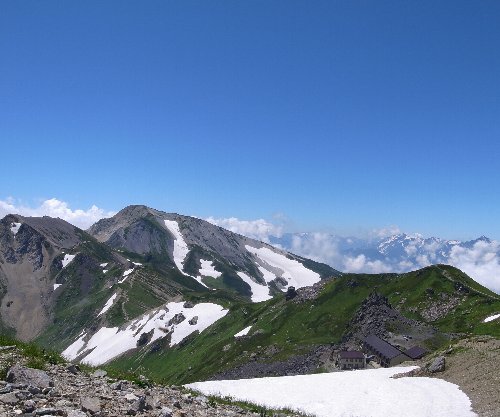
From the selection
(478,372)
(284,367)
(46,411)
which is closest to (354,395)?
(478,372)

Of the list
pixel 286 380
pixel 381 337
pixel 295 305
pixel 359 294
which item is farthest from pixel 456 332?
pixel 286 380

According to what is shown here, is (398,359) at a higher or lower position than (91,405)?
higher

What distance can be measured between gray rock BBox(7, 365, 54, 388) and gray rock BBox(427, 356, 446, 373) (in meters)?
45.7

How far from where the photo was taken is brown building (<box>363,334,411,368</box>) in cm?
9856

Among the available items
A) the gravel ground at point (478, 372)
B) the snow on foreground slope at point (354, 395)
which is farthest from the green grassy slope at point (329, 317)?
the snow on foreground slope at point (354, 395)

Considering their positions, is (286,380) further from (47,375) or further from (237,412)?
(47,375)

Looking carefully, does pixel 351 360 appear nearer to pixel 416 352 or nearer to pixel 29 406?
pixel 416 352

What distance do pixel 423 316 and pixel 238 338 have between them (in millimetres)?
73273

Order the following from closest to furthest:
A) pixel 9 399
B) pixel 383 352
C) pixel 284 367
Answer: pixel 9 399 < pixel 383 352 < pixel 284 367

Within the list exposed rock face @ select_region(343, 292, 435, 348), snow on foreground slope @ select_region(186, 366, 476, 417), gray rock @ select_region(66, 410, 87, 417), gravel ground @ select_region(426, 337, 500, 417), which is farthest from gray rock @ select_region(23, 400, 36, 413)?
exposed rock face @ select_region(343, 292, 435, 348)

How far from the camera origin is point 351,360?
10531 centimetres

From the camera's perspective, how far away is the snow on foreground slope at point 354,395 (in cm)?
3434

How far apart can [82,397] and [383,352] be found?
101 meters

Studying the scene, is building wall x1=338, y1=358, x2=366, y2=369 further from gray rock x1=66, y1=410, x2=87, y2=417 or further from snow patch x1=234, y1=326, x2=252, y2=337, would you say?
gray rock x1=66, y1=410, x2=87, y2=417
